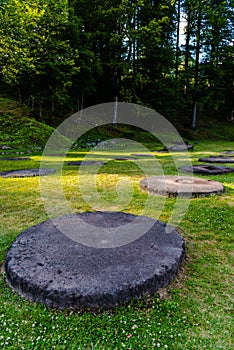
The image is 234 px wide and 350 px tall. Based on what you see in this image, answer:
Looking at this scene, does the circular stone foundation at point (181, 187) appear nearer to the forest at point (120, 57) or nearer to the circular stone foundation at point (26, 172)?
the circular stone foundation at point (26, 172)

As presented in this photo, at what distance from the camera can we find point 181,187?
5.31 m

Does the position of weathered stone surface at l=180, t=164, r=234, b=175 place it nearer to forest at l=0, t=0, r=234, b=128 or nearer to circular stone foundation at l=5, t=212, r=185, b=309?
circular stone foundation at l=5, t=212, r=185, b=309

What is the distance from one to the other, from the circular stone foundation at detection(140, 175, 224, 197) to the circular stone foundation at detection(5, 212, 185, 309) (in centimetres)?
192

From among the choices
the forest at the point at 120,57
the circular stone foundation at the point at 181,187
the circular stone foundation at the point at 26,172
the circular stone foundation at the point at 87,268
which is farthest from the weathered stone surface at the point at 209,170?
the forest at the point at 120,57

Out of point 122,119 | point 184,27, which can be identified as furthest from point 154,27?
point 122,119

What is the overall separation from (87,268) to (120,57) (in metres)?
21.4

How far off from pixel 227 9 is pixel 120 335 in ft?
101

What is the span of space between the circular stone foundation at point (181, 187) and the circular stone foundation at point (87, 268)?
1916mm

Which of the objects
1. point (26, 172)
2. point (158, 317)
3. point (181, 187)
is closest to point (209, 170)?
point (181, 187)

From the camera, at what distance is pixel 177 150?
14227 mm

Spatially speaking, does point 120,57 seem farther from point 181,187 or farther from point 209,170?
point 181,187

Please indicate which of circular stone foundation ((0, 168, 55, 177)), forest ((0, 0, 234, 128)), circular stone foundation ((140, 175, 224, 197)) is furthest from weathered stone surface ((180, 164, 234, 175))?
forest ((0, 0, 234, 128))

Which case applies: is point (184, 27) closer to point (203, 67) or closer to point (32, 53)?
point (203, 67)

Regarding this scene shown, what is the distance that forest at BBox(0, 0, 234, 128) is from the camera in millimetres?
15492
